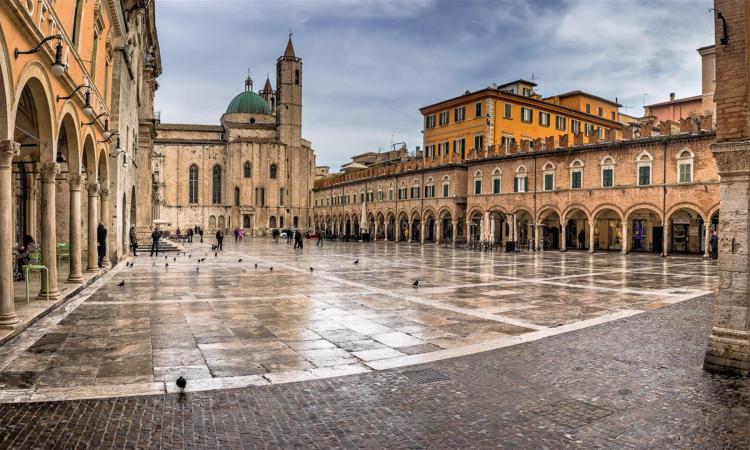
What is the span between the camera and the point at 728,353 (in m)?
6.75

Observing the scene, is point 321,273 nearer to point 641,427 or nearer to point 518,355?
point 518,355

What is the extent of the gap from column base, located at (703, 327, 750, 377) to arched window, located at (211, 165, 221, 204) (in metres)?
81.2

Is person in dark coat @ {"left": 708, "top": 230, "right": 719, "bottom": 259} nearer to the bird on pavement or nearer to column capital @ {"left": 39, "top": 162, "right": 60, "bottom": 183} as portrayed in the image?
the bird on pavement

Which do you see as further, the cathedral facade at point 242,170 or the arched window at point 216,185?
the arched window at point 216,185

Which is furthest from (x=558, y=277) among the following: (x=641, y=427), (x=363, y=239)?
(x=363, y=239)

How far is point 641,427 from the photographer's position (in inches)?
197

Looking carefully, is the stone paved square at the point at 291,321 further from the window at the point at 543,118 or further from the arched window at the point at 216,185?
the arched window at the point at 216,185

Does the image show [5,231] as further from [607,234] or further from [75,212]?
[607,234]

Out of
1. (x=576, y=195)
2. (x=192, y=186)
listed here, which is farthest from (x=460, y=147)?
(x=192, y=186)

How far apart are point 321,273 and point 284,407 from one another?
13994mm

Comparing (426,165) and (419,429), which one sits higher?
(426,165)

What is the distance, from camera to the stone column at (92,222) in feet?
48.8

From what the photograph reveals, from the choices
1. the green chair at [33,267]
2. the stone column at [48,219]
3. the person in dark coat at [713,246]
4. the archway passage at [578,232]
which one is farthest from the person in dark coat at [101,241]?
the archway passage at [578,232]

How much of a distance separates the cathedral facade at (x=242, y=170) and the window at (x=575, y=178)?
2036 inches
